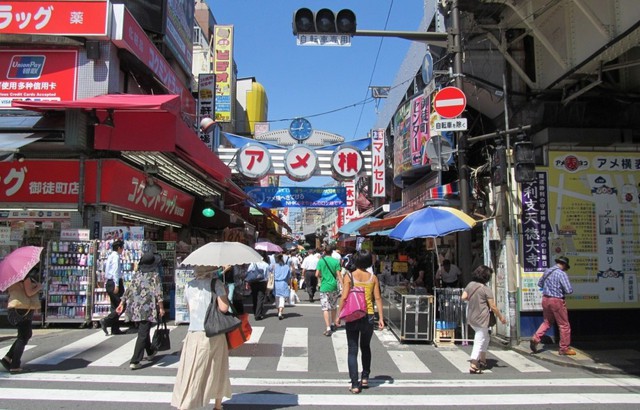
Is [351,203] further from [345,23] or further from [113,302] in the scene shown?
[345,23]

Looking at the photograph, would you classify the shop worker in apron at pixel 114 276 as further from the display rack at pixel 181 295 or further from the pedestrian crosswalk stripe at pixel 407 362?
the pedestrian crosswalk stripe at pixel 407 362

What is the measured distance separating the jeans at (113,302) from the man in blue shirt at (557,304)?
312 inches

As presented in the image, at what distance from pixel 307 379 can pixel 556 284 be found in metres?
4.83

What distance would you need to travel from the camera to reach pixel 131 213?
13.9 metres

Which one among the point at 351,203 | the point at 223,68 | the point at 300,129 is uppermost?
the point at 223,68

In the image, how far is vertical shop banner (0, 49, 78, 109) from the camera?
12570mm

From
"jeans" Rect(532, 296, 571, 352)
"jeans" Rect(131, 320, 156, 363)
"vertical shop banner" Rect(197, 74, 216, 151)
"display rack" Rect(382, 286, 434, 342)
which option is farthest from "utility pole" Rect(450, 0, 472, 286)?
"vertical shop banner" Rect(197, 74, 216, 151)

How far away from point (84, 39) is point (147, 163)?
11.1ft

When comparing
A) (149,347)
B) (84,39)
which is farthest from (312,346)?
(84,39)

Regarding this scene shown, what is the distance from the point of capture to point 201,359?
16.7 feet

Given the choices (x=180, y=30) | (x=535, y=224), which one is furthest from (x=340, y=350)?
(x=180, y=30)

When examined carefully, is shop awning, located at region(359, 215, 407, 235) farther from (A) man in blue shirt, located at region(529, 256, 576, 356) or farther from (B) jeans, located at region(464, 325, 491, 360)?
(B) jeans, located at region(464, 325, 491, 360)

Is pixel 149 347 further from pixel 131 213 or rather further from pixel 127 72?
pixel 127 72

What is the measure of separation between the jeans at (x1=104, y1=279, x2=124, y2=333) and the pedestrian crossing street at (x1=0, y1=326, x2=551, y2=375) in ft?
0.98
